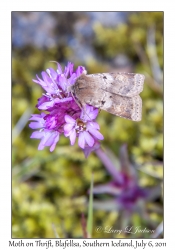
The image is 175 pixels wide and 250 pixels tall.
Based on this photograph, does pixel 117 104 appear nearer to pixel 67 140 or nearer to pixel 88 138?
pixel 88 138

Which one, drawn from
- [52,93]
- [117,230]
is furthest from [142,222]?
[52,93]

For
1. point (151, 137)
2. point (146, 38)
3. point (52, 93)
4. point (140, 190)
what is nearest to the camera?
point (52, 93)

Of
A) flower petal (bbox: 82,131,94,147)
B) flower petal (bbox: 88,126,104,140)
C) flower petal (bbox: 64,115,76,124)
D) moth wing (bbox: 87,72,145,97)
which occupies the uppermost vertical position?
moth wing (bbox: 87,72,145,97)

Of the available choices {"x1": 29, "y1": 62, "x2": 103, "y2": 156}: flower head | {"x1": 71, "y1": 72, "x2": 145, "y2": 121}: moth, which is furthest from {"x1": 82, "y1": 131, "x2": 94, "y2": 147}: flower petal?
{"x1": 71, "y1": 72, "x2": 145, "y2": 121}: moth

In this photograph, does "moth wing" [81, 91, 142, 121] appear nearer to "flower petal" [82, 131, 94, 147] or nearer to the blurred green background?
"flower petal" [82, 131, 94, 147]

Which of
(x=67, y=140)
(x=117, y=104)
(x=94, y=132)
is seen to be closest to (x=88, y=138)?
(x=94, y=132)
